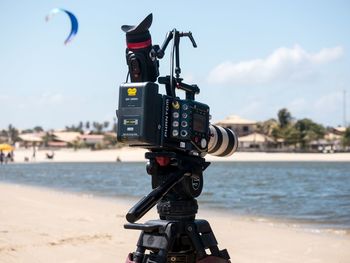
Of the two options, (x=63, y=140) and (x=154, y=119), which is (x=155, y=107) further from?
(x=63, y=140)

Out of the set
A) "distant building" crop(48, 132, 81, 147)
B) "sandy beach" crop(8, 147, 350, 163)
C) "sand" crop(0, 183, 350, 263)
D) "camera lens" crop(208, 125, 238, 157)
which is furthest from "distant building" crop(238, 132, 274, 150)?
"camera lens" crop(208, 125, 238, 157)

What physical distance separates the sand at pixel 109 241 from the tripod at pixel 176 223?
2.02 metres

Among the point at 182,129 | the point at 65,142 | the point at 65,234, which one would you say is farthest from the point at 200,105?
the point at 65,142

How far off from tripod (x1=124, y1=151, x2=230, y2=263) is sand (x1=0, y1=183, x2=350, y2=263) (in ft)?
6.61

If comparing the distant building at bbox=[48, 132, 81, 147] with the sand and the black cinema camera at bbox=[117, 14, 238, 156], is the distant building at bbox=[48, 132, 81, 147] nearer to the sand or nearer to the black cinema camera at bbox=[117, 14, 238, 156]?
the sand

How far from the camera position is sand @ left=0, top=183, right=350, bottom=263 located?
Result: 16.4 ft

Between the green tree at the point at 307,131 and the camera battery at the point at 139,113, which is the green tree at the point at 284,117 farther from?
the camera battery at the point at 139,113

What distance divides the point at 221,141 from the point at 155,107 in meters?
0.69

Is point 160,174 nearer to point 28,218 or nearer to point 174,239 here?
point 174,239

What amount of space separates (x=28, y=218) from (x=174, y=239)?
17.2 ft

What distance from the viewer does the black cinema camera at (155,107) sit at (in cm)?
263

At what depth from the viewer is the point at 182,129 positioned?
108 inches

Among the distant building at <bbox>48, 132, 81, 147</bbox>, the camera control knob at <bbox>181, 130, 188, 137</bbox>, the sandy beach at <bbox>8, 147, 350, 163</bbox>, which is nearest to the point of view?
the camera control knob at <bbox>181, 130, 188, 137</bbox>

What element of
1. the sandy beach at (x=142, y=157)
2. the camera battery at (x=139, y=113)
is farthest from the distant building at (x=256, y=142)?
the camera battery at (x=139, y=113)
